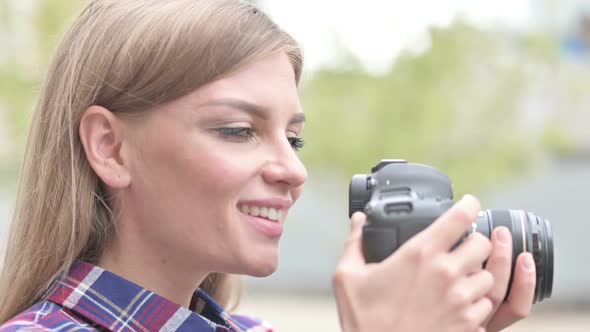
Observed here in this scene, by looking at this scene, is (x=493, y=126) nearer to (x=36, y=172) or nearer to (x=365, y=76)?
(x=365, y=76)

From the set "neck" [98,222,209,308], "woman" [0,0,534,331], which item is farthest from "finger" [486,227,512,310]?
"neck" [98,222,209,308]

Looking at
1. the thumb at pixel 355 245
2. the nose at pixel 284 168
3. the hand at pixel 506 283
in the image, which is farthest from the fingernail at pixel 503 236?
the nose at pixel 284 168

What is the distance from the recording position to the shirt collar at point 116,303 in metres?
1.95

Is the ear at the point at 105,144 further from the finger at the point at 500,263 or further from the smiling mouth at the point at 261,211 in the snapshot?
the finger at the point at 500,263

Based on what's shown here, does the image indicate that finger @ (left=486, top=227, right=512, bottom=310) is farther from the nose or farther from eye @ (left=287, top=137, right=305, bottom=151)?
eye @ (left=287, top=137, right=305, bottom=151)

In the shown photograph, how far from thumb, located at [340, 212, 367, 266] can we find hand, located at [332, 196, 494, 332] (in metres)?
0.03

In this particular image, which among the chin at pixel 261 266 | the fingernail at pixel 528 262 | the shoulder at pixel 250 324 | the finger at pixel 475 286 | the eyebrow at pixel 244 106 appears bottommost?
the shoulder at pixel 250 324

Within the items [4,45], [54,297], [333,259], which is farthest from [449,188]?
[333,259]

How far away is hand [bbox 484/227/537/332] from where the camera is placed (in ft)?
5.51

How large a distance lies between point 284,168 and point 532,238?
1.69ft

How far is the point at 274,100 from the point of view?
200 cm

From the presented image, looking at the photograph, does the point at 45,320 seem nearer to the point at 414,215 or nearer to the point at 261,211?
the point at 261,211

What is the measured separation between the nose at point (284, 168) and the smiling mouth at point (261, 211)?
0.20 ft

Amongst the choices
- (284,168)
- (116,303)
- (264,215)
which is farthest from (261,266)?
(116,303)
